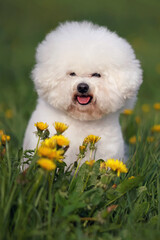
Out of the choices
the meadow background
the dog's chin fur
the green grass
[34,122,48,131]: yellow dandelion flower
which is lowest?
the green grass

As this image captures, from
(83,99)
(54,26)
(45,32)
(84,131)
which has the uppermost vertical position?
(54,26)

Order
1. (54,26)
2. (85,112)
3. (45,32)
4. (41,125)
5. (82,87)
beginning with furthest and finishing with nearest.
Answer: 1. (54,26)
2. (45,32)
3. (85,112)
4. (82,87)
5. (41,125)

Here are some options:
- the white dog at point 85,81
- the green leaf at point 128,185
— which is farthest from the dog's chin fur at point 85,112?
the green leaf at point 128,185

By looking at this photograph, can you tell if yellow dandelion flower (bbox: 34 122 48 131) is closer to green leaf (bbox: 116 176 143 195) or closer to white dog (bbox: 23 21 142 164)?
green leaf (bbox: 116 176 143 195)

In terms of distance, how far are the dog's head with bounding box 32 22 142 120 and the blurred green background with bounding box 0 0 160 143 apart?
859 mm

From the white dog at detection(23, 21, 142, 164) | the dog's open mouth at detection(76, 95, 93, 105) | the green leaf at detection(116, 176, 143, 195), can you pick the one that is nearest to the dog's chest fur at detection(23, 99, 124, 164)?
the white dog at detection(23, 21, 142, 164)

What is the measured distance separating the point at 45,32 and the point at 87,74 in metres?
7.46

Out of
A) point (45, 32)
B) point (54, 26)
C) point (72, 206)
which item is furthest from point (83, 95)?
point (54, 26)

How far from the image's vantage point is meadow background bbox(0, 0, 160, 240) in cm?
312

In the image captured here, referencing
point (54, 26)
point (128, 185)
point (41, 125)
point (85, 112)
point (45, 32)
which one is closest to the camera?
point (41, 125)

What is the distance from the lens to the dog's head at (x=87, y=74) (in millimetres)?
2803

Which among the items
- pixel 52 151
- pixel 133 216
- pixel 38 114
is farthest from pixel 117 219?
pixel 38 114

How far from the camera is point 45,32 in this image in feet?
32.9

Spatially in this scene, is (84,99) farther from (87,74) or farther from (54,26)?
(54,26)
